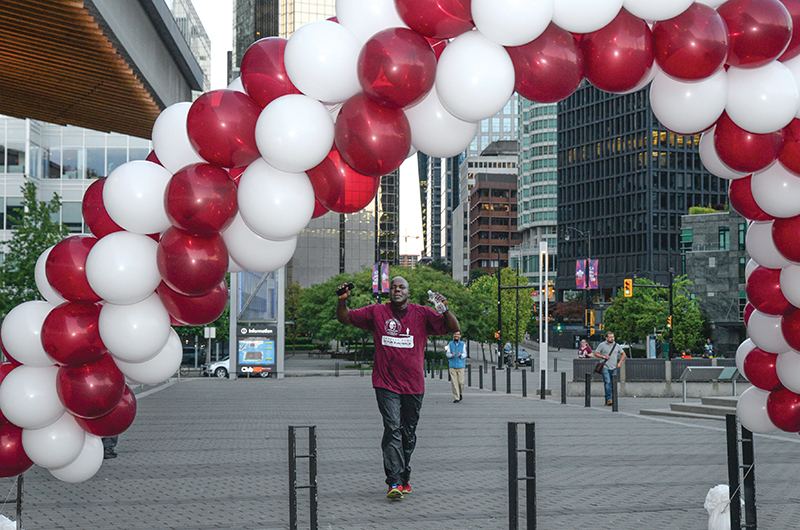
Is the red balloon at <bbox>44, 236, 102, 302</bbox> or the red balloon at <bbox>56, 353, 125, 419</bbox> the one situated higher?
the red balloon at <bbox>44, 236, 102, 302</bbox>

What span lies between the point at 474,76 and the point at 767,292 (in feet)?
10.3

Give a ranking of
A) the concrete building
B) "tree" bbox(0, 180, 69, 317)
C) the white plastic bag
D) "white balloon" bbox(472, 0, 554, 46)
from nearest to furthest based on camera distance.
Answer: "white balloon" bbox(472, 0, 554, 46), the white plastic bag, "tree" bbox(0, 180, 69, 317), the concrete building

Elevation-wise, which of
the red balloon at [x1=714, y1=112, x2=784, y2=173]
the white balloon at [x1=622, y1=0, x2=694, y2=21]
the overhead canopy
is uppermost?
the overhead canopy

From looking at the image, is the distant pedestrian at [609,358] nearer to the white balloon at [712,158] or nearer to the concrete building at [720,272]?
the white balloon at [712,158]

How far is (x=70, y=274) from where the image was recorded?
177 inches

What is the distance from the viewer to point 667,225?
368ft

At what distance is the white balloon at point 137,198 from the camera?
4.29 meters

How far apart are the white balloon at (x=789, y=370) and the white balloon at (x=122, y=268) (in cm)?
414

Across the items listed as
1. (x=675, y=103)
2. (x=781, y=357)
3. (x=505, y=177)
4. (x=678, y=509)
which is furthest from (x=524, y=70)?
(x=505, y=177)

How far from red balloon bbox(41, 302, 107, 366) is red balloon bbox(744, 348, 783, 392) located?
441cm

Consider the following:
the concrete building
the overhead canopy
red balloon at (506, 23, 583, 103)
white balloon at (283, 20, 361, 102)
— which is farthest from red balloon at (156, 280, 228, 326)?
the concrete building

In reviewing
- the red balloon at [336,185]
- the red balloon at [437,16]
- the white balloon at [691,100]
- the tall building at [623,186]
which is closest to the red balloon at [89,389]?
the red balloon at [336,185]

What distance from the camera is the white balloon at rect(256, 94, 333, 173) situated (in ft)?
13.0

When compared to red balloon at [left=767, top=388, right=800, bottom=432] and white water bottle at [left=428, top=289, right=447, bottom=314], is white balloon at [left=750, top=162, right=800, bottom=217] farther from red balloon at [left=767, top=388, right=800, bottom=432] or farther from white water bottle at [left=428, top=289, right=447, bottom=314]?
white water bottle at [left=428, top=289, right=447, bottom=314]
